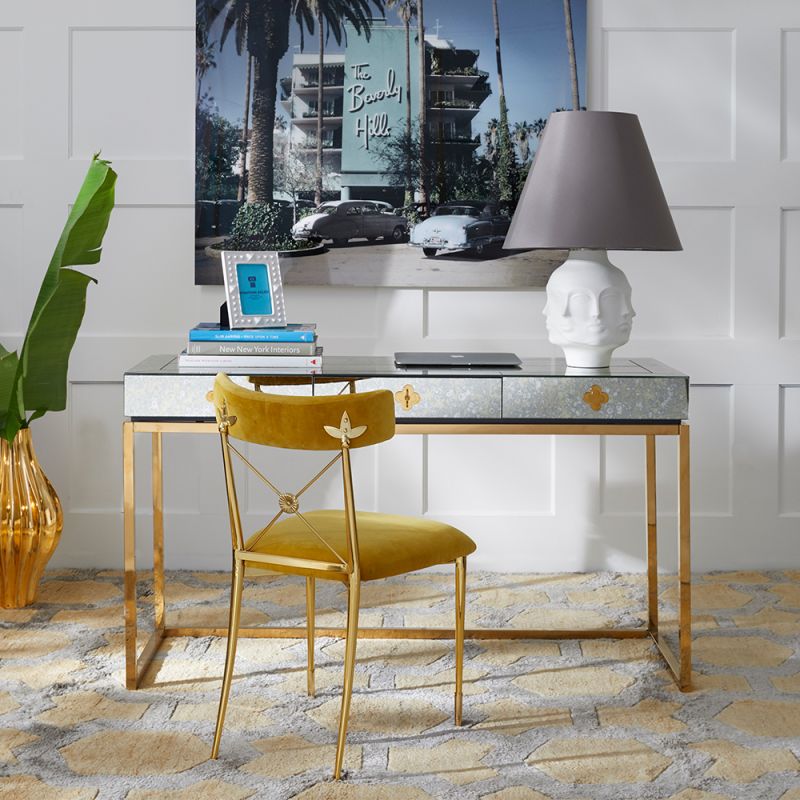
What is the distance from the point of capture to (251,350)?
2688mm

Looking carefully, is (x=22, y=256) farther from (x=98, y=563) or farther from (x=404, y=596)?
(x=404, y=596)

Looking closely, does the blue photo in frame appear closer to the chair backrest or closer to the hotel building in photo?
the chair backrest

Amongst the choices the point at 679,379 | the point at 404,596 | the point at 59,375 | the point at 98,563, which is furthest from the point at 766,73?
the point at 98,563

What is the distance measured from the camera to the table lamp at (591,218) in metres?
2.61

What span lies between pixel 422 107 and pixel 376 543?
1729 mm

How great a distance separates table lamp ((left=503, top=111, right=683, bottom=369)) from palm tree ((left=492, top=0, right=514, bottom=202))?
0.78m

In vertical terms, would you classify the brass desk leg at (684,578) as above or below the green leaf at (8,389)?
below

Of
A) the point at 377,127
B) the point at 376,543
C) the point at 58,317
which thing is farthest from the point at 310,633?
the point at 377,127

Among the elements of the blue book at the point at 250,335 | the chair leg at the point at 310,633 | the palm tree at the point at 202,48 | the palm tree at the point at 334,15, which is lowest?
the chair leg at the point at 310,633

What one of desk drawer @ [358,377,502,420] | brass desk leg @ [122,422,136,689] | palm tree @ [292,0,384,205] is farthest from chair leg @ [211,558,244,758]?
palm tree @ [292,0,384,205]

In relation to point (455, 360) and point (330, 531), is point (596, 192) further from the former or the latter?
point (330, 531)

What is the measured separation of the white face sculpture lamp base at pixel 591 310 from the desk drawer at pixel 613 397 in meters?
0.15

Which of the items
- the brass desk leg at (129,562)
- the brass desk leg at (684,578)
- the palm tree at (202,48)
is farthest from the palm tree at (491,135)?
the brass desk leg at (129,562)

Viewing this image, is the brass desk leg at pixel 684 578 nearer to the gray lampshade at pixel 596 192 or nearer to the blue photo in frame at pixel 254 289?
the gray lampshade at pixel 596 192
